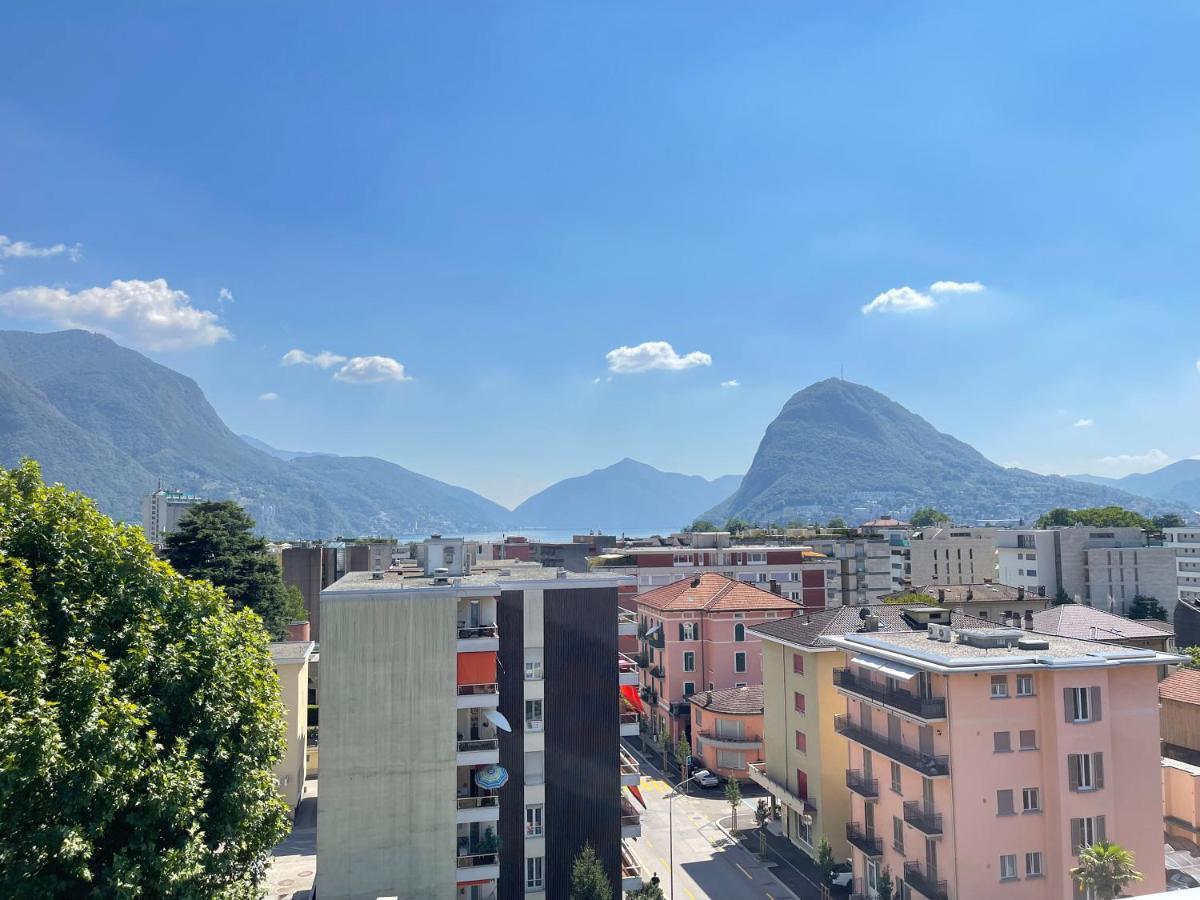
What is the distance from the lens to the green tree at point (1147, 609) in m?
104

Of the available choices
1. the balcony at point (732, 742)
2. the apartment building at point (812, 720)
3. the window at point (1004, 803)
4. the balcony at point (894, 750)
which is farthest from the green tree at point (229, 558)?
the window at point (1004, 803)

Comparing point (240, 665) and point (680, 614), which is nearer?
point (240, 665)

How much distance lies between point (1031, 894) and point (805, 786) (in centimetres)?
1231

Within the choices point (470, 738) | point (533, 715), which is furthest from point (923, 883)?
point (470, 738)

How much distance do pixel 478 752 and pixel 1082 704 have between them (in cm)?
2378

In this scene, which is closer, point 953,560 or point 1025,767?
point 1025,767

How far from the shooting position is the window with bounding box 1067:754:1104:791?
1131 inches

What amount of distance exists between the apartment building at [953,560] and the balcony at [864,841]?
9519 cm

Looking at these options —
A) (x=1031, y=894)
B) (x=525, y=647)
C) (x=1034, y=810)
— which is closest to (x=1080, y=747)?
(x=1034, y=810)

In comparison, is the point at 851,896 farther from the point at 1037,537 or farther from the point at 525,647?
the point at 1037,537

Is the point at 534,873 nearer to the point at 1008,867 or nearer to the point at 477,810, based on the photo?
the point at 477,810

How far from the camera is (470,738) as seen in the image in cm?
3091

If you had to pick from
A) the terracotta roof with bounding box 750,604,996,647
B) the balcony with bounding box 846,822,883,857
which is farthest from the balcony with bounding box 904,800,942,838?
the terracotta roof with bounding box 750,604,996,647

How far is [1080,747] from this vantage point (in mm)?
28844
